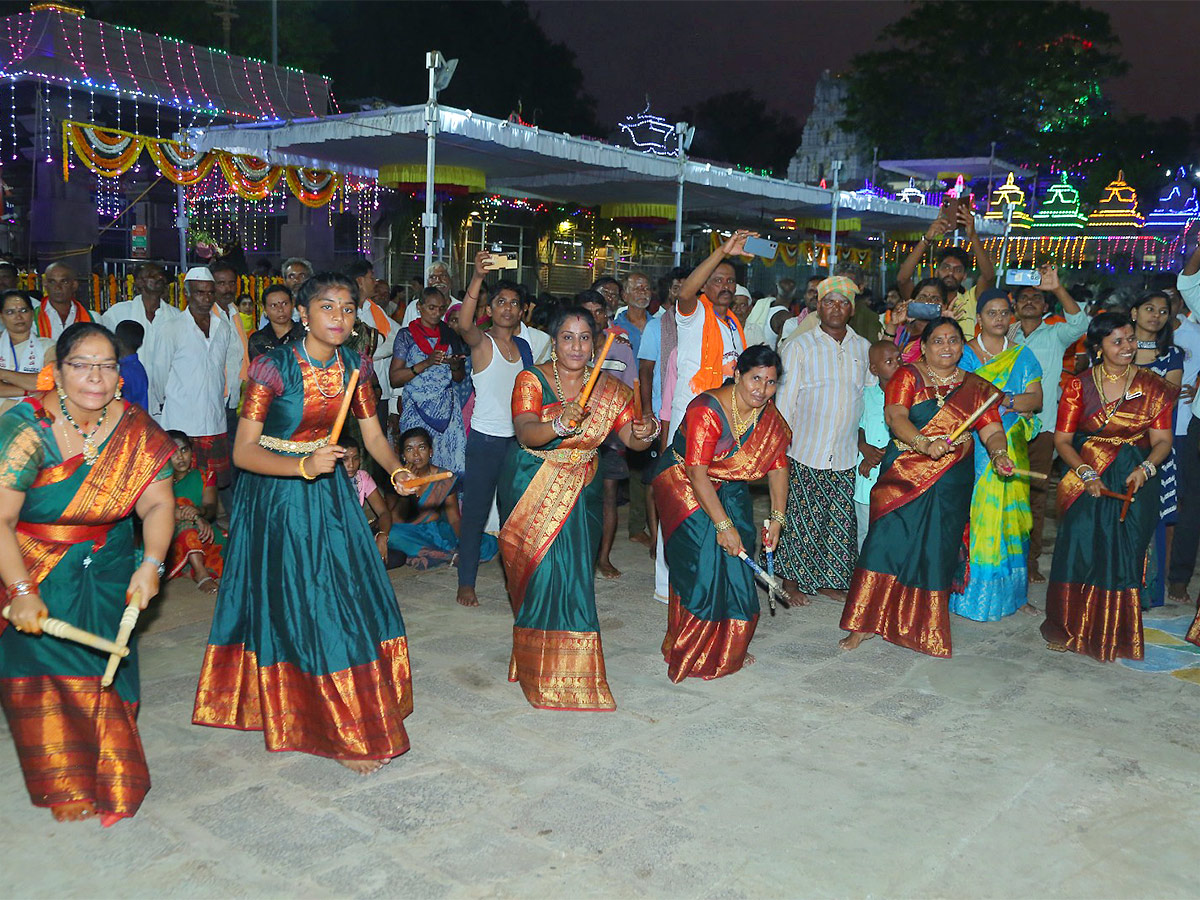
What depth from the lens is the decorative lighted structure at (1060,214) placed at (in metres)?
26.8

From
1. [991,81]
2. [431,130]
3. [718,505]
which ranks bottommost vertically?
[718,505]

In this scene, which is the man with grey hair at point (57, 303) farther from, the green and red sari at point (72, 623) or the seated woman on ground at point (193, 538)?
the green and red sari at point (72, 623)

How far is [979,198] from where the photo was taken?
3294 centimetres

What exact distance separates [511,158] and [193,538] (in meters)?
5.81

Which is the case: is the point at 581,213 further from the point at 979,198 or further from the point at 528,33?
the point at 528,33

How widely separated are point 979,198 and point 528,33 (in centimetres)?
1681

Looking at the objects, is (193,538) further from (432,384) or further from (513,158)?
(513,158)

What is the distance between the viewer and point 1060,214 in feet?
88.7

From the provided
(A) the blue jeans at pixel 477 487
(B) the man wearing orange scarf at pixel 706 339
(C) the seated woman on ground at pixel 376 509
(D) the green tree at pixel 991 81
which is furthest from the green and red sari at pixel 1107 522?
(D) the green tree at pixel 991 81

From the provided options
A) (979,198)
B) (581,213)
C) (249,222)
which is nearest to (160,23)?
(249,222)

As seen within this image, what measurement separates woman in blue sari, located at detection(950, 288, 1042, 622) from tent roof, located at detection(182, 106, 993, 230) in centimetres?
455

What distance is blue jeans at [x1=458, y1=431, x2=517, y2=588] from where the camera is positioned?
5.42 m

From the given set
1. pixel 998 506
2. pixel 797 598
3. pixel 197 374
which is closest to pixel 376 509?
pixel 197 374

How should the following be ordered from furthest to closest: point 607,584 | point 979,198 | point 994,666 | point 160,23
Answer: point 979,198 → point 160,23 → point 607,584 → point 994,666
